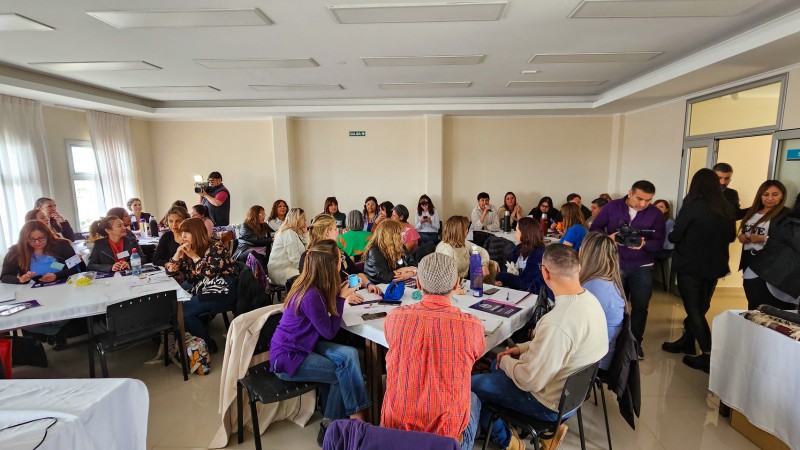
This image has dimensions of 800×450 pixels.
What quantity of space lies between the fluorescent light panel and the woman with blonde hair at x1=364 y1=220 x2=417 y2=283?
2.34 metres

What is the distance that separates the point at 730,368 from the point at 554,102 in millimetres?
5248

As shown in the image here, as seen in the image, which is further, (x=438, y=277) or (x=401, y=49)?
(x=401, y=49)

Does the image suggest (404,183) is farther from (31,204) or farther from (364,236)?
(31,204)

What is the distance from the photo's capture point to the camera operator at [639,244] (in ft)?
11.1

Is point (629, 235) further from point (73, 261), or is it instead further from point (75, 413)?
point (73, 261)

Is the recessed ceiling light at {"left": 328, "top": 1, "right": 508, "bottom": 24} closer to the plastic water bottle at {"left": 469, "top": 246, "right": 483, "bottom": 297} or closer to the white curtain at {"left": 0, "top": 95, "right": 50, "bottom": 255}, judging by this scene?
the plastic water bottle at {"left": 469, "top": 246, "right": 483, "bottom": 297}

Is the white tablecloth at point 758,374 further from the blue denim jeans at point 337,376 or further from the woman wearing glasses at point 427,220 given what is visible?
the woman wearing glasses at point 427,220

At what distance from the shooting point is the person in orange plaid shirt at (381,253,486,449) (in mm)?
1493

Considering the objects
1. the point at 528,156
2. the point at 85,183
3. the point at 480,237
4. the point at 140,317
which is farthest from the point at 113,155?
the point at 528,156

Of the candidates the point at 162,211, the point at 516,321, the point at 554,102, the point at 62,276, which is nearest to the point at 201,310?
the point at 62,276

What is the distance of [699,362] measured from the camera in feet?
11.0

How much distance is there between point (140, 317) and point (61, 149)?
205 inches

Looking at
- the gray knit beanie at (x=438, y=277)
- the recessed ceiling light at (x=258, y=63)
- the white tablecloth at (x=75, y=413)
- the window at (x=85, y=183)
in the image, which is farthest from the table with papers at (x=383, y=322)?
the window at (x=85, y=183)

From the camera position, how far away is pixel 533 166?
7.80m
